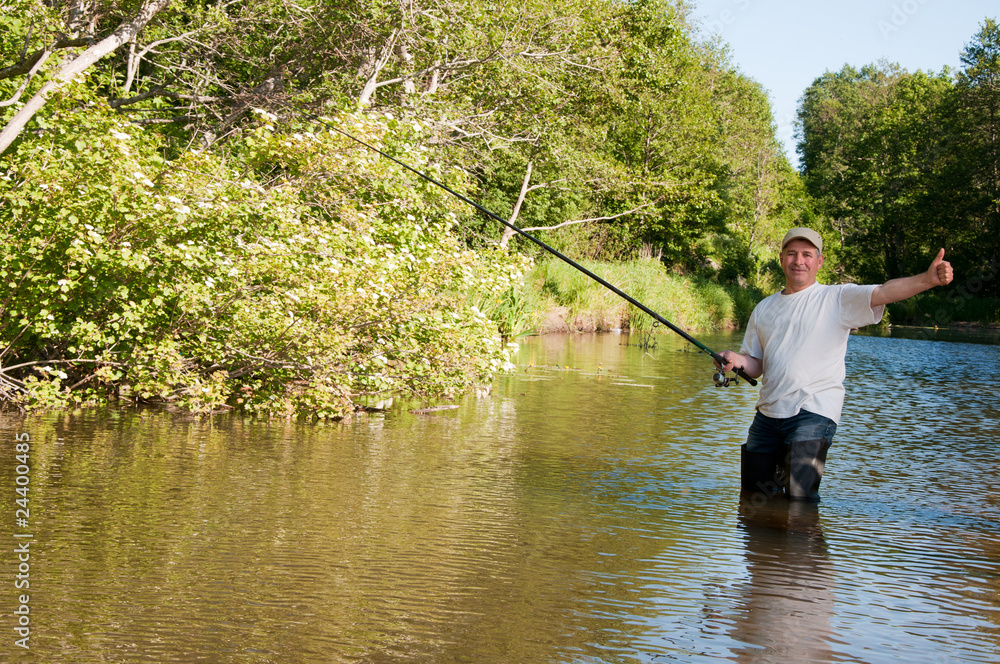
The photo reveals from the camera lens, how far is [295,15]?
13.7 metres

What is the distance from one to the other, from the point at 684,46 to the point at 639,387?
30.0m

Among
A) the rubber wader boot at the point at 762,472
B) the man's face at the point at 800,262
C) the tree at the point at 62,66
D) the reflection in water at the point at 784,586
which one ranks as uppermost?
the tree at the point at 62,66

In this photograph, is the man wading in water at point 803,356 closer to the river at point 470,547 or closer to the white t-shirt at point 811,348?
the white t-shirt at point 811,348

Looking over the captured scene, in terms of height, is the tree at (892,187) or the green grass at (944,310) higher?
the tree at (892,187)

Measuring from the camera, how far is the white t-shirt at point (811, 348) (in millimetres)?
5227

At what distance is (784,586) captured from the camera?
4.38 m

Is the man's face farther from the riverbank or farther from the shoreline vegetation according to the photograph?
the riverbank

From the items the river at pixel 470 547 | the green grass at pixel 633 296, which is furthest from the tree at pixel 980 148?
the river at pixel 470 547

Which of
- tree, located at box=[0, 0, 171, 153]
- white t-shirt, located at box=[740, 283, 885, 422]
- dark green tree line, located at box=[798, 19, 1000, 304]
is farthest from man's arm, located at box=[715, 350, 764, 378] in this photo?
dark green tree line, located at box=[798, 19, 1000, 304]

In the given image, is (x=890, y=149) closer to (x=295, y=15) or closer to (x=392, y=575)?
(x=295, y=15)

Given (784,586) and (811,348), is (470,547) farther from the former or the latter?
(811,348)

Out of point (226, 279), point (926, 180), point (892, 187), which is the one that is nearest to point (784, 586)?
point (226, 279)

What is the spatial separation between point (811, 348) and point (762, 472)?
37.5 inches

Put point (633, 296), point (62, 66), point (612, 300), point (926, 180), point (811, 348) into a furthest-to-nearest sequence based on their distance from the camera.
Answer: point (926, 180) → point (633, 296) → point (612, 300) → point (62, 66) → point (811, 348)
